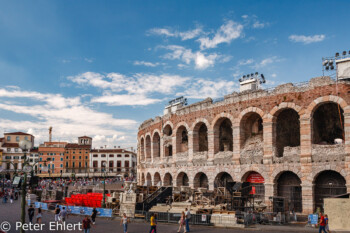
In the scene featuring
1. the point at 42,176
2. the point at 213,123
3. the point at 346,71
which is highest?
the point at 346,71

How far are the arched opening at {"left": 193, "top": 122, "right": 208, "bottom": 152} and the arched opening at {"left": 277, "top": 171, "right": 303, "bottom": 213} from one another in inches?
401

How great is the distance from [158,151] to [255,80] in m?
16.6

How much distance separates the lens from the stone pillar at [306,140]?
85.2 ft

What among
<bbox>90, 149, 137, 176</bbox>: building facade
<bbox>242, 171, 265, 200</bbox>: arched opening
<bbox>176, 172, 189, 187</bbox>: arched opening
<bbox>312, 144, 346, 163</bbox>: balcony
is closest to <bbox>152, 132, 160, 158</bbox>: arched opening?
<bbox>176, 172, 189, 187</bbox>: arched opening

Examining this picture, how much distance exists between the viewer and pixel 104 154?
10800cm

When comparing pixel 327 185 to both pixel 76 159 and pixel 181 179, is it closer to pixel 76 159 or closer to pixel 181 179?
pixel 181 179

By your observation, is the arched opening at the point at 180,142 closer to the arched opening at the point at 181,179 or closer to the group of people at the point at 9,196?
the arched opening at the point at 181,179

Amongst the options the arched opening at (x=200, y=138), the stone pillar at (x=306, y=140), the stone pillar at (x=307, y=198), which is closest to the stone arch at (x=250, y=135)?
the stone pillar at (x=306, y=140)

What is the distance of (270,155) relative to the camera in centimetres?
2806

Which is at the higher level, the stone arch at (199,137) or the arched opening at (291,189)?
the stone arch at (199,137)

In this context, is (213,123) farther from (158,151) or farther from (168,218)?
(158,151)

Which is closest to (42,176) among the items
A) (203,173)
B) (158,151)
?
(158,151)

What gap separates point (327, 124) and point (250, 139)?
6575 mm

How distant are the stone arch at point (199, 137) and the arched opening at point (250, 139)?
16.6 ft
